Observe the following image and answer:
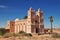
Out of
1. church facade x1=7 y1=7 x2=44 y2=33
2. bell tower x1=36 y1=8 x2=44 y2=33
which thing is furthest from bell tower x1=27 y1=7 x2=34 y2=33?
bell tower x1=36 y1=8 x2=44 y2=33

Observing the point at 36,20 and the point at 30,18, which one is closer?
the point at 30,18

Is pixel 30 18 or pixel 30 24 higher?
pixel 30 18

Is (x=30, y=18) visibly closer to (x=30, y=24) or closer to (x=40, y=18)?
(x=30, y=24)

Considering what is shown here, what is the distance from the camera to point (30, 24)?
50000 millimetres

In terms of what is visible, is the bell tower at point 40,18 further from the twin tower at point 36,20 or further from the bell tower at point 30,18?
the bell tower at point 30,18

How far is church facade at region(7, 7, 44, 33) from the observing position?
1982 inches

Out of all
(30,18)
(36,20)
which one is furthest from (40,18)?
(30,18)

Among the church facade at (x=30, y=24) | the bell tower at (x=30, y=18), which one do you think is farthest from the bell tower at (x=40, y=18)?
the bell tower at (x=30, y=18)

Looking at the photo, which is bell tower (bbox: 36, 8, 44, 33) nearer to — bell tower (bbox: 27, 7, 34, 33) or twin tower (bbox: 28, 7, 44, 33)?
twin tower (bbox: 28, 7, 44, 33)

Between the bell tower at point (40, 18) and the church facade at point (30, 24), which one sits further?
the bell tower at point (40, 18)

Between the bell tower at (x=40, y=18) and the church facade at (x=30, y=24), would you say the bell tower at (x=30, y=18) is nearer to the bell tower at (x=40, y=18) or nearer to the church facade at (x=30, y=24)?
the church facade at (x=30, y=24)

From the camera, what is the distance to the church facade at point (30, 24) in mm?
50344

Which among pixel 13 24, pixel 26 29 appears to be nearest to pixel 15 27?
pixel 13 24

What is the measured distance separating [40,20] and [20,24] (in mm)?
6892
